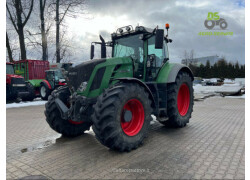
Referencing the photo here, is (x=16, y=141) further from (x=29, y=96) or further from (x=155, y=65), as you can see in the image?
(x=29, y=96)

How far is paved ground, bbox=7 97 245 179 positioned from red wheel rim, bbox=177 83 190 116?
86 centimetres

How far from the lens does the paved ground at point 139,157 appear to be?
273 centimetres

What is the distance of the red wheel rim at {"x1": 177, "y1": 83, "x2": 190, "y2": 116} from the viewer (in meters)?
5.56

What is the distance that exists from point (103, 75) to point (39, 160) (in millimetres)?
1905

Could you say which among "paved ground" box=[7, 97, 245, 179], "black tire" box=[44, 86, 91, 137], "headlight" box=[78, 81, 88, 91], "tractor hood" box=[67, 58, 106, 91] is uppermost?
"tractor hood" box=[67, 58, 106, 91]

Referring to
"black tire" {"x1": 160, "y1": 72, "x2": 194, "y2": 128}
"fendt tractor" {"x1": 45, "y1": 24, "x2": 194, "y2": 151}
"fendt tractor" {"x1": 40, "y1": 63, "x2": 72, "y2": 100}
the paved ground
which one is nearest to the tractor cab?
"fendt tractor" {"x1": 45, "y1": 24, "x2": 194, "y2": 151}

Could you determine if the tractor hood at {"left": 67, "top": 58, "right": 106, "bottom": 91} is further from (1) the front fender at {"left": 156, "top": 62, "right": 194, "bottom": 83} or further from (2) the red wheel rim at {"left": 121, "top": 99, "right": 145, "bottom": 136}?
(1) the front fender at {"left": 156, "top": 62, "right": 194, "bottom": 83}

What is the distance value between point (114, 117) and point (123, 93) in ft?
1.51

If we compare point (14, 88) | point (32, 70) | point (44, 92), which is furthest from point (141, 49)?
point (32, 70)

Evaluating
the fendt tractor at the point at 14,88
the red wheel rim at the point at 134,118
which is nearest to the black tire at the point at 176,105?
the red wheel rim at the point at 134,118

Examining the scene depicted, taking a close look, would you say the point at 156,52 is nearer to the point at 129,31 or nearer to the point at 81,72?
the point at 129,31

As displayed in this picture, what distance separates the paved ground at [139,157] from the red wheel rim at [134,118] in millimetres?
397

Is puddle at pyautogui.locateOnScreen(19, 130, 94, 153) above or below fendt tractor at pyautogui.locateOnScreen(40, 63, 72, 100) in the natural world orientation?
below

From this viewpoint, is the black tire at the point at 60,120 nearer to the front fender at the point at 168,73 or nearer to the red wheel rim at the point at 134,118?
the red wheel rim at the point at 134,118
